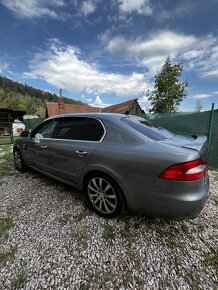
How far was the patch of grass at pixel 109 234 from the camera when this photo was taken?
1927mm

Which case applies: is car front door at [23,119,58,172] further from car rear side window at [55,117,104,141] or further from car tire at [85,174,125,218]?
car tire at [85,174,125,218]

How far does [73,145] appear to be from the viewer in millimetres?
2482

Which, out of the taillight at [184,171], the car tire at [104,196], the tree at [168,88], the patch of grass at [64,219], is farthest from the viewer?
the tree at [168,88]

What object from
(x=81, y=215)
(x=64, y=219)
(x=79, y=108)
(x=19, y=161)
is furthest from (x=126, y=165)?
(x=79, y=108)

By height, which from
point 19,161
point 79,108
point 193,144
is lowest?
point 19,161

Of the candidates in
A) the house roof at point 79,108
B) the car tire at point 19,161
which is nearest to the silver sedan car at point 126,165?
→ the car tire at point 19,161


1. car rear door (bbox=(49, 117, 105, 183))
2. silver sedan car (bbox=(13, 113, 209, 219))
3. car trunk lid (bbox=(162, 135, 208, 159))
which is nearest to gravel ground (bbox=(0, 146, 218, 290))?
silver sedan car (bbox=(13, 113, 209, 219))

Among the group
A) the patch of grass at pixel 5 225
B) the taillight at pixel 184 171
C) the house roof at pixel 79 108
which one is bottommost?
the patch of grass at pixel 5 225

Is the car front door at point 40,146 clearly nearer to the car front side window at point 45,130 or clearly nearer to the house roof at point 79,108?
the car front side window at point 45,130

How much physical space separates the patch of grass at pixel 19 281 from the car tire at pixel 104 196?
1136 millimetres

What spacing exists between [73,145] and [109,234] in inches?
56.3

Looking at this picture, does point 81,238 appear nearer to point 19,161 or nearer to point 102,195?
point 102,195

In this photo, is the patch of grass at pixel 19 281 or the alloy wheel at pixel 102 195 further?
the alloy wheel at pixel 102 195

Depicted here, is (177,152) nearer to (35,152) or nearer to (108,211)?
(108,211)
